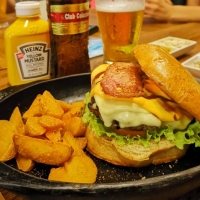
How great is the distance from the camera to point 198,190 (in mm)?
995

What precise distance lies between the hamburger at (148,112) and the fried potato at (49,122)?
142mm

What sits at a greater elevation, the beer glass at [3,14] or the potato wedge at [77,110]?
the potato wedge at [77,110]

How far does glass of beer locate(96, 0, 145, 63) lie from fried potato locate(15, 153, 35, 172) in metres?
0.92

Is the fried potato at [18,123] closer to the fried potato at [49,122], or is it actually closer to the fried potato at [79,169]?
the fried potato at [49,122]

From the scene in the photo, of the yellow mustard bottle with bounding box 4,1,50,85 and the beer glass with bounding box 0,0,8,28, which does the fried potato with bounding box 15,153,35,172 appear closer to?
the yellow mustard bottle with bounding box 4,1,50,85

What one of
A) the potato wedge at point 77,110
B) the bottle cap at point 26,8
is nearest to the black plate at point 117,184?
the potato wedge at point 77,110

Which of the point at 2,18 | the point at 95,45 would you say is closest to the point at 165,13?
the point at 95,45

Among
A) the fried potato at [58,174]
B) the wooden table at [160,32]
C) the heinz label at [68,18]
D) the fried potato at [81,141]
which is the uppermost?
the heinz label at [68,18]

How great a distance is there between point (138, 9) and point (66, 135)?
2.80ft

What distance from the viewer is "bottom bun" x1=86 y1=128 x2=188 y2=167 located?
111cm

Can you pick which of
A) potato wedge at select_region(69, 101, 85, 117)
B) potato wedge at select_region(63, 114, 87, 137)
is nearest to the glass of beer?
potato wedge at select_region(69, 101, 85, 117)

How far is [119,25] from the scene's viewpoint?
5.73 feet

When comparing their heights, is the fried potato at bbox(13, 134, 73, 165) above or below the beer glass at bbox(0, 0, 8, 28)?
above

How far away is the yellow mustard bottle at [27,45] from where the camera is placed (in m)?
1.59
